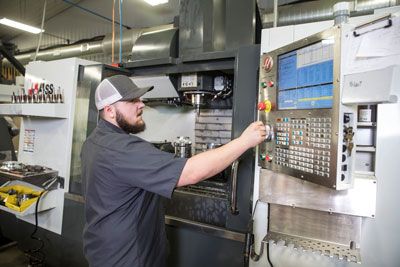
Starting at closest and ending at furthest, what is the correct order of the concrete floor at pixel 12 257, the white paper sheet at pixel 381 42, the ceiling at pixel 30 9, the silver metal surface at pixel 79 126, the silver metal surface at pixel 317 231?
the white paper sheet at pixel 381 42
the silver metal surface at pixel 317 231
the silver metal surface at pixel 79 126
the concrete floor at pixel 12 257
the ceiling at pixel 30 9

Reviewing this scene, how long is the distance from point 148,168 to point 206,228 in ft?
1.92

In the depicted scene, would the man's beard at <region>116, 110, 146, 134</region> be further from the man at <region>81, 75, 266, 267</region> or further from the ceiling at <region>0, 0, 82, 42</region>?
the ceiling at <region>0, 0, 82, 42</region>

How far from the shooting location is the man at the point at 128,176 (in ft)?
3.07

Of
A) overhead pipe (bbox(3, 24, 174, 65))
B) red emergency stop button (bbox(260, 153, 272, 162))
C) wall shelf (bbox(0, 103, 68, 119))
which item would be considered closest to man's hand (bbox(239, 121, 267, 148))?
red emergency stop button (bbox(260, 153, 272, 162))

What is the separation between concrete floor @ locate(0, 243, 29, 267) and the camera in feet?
7.75

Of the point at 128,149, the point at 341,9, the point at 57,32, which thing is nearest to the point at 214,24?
the point at 341,9

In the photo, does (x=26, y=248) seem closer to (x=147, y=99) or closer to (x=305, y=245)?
(x=147, y=99)

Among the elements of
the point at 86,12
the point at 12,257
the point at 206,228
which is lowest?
the point at 12,257

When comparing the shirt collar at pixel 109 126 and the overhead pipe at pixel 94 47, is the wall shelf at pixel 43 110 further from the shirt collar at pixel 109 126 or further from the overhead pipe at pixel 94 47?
the overhead pipe at pixel 94 47

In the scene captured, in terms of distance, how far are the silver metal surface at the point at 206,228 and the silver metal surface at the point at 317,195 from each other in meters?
0.24

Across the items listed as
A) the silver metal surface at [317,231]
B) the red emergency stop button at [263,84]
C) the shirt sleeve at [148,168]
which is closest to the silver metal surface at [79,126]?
the shirt sleeve at [148,168]

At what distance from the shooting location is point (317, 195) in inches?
40.9

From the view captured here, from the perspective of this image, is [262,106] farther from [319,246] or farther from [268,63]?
[319,246]

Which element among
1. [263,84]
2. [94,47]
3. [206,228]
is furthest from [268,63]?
[94,47]
